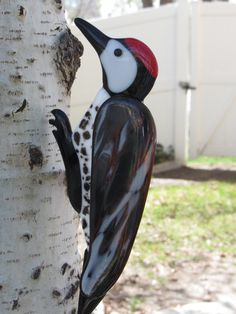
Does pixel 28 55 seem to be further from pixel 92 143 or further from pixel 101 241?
pixel 101 241

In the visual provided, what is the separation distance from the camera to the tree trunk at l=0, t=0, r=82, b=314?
1.30 meters

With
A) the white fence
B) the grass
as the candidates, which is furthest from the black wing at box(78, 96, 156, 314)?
the white fence

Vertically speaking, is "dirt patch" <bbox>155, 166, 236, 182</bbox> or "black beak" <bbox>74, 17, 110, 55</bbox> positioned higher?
"black beak" <bbox>74, 17, 110, 55</bbox>

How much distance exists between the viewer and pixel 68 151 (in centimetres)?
126

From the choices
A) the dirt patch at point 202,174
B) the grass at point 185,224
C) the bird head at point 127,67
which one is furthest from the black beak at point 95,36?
the dirt patch at point 202,174

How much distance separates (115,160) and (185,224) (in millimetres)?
3780

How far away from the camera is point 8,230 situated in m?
1.32

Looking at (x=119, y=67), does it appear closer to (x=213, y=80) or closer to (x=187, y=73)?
(x=187, y=73)

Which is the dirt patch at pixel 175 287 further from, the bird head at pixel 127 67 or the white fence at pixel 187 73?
the white fence at pixel 187 73

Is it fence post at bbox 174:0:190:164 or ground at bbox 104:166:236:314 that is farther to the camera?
fence post at bbox 174:0:190:164

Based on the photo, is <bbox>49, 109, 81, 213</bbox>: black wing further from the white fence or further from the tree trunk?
the white fence

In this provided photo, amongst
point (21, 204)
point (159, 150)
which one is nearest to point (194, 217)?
point (159, 150)

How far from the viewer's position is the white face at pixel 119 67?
1.19 meters

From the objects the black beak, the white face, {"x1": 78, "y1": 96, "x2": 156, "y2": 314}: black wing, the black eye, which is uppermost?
the black beak
